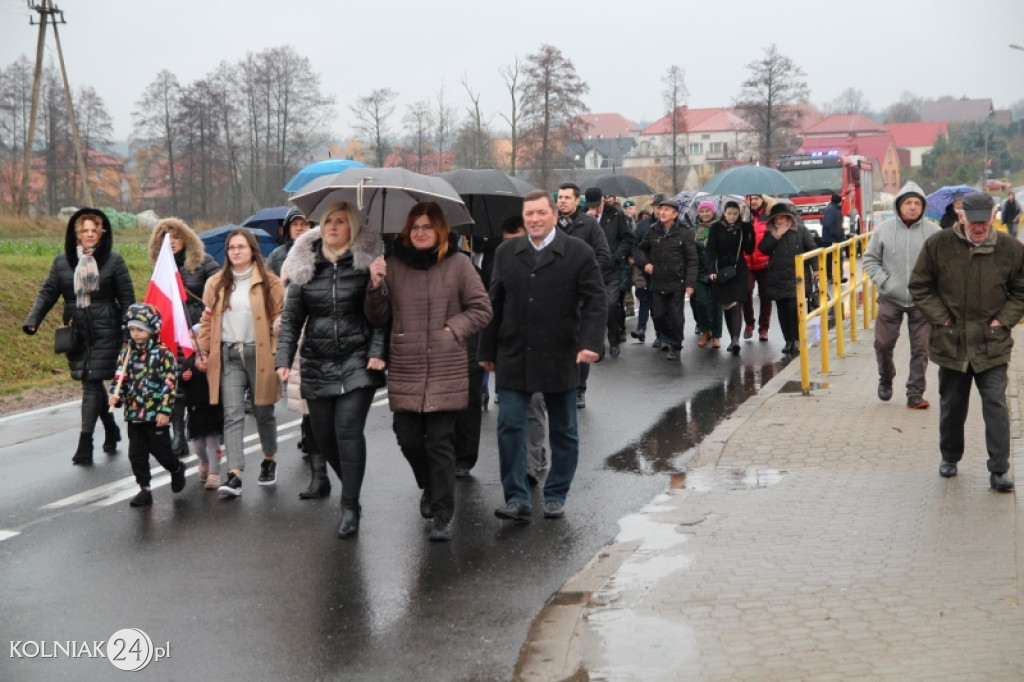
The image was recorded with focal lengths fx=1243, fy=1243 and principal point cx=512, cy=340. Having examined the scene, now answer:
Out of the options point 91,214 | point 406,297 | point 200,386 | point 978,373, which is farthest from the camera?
point 91,214

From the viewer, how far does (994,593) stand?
5551 millimetres

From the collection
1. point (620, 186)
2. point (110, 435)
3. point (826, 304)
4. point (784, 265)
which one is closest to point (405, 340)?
point (110, 435)

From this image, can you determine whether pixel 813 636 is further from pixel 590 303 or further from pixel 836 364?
pixel 836 364

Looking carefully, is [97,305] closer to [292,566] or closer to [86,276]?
[86,276]

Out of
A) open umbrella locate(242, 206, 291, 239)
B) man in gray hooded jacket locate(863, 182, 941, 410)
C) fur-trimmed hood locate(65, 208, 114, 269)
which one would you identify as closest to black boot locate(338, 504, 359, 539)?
fur-trimmed hood locate(65, 208, 114, 269)

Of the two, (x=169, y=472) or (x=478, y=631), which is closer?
(x=478, y=631)

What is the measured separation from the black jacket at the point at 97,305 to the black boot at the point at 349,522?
3163 millimetres

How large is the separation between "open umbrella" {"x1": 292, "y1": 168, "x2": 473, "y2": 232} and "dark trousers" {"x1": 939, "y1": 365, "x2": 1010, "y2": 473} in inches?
126

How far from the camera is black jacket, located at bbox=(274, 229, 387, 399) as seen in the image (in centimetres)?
715

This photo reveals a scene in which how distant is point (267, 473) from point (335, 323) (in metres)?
1.94

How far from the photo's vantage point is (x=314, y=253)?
7.25 meters

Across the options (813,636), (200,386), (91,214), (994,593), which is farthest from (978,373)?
(91,214)

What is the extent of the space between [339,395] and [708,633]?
110 inches

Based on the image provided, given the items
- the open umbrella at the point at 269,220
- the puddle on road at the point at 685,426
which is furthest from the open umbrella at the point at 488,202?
the open umbrella at the point at 269,220
